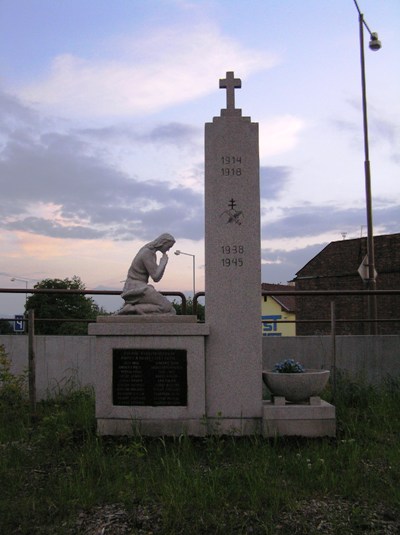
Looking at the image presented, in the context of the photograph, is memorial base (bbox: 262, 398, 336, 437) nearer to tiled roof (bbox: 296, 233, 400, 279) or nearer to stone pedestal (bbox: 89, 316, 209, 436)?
stone pedestal (bbox: 89, 316, 209, 436)

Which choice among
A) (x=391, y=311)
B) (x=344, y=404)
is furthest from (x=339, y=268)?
(x=344, y=404)

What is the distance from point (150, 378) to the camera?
20.1 ft

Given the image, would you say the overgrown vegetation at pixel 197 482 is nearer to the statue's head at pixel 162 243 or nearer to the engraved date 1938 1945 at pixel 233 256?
the engraved date 1938 1945 at pixel 233 256

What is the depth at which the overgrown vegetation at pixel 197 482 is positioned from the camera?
12.9ft

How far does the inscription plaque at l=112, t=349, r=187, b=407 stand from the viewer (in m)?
6.11

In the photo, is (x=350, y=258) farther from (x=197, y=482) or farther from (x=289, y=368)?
(x=197, y=482)

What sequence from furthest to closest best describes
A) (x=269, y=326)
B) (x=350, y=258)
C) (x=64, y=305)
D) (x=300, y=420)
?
(x=64, y=305) < (x=350, y=258) < (x=269, y=326) < (x=300, y=420)

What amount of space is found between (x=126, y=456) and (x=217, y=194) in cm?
295

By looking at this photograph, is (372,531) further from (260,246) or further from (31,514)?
(260,246)

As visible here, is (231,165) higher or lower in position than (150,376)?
higher

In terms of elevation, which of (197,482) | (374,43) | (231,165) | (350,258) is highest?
(374,43)

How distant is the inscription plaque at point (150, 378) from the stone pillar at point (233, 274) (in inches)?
13.6

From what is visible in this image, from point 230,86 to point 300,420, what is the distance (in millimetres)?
3864

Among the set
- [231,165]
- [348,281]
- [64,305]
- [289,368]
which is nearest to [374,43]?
[231,165]
